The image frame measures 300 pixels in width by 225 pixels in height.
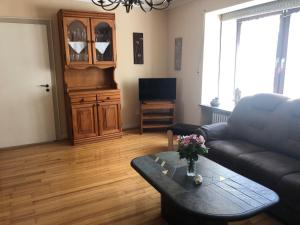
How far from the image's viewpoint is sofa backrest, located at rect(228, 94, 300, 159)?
8.16 feet

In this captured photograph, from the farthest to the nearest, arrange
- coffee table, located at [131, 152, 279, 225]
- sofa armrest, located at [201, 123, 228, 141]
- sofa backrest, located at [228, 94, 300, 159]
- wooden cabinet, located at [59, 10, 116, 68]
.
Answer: wooden cabinet, located at [59, 10, 116, 68], sofa armrest, located at [201, 123, 228, 141], sofa backrest, located at [228, 94, 300, 159], coffee table, located at [131, 152, 279, 225]

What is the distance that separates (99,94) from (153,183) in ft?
8.44

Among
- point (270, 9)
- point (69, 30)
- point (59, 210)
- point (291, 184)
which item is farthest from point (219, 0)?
point (59, 210)

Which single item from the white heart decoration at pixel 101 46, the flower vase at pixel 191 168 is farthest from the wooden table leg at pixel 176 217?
the white heart decoration at pixel 101 46

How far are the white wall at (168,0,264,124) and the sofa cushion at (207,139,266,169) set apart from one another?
5.03ft

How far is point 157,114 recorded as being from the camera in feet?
15.7

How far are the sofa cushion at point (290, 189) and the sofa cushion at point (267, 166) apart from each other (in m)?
0.05

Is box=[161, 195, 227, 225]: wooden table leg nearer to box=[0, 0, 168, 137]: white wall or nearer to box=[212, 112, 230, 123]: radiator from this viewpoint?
box=[212, 112, 230, 123]: radiator

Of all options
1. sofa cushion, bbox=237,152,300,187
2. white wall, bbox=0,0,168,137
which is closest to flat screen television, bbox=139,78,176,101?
white wall, bbox=0,0,168,137

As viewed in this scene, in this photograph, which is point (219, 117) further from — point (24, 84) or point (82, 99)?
point (24, 84)

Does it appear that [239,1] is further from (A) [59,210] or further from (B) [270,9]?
(A) [59,210]

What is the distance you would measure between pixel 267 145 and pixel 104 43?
3.02m

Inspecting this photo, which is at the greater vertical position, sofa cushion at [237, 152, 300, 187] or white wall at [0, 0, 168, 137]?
white wall at [0, 0, 168, 137]

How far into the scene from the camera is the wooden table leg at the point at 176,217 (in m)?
1.81
